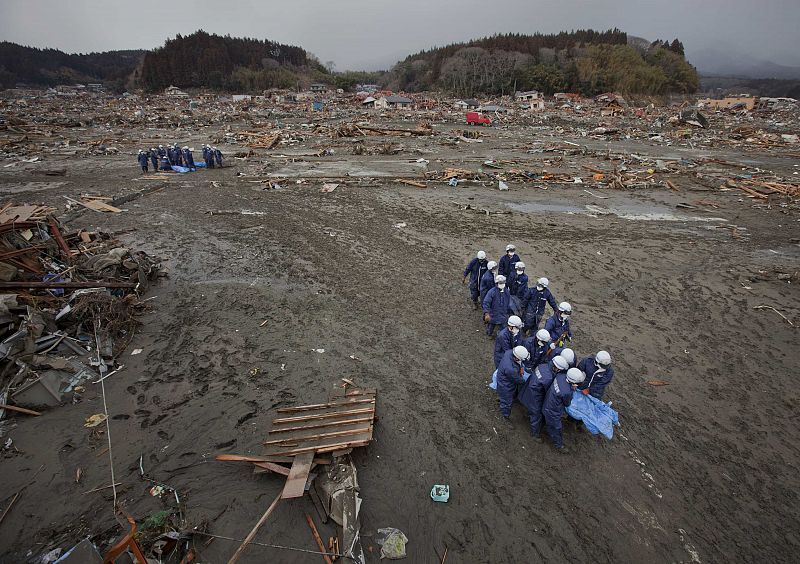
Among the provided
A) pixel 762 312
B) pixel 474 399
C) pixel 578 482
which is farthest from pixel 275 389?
pixel 762 312

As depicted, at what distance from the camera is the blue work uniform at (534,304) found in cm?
691

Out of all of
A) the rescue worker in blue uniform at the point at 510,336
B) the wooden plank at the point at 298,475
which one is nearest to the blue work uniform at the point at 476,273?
the rescue worker in blue uniform at the point at 510,336

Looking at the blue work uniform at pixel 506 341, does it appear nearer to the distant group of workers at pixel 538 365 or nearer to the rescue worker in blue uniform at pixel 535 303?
the distant group of workers at pixel 538 365

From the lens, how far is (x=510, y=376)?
504 cm

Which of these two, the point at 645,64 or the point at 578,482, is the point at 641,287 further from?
the point at 645,64

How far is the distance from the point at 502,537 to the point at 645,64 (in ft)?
344

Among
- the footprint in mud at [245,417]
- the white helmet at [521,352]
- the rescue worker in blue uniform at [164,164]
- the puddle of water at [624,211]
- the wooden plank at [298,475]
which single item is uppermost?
the rescue worker in blue uniform at [164,164]

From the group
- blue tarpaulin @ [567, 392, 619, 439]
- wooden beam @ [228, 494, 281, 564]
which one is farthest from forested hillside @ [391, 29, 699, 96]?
wooden beam @ [228, 494, 281, 564]

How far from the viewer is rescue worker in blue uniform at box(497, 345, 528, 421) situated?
500 centimetres

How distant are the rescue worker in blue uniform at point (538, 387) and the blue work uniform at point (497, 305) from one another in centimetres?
200

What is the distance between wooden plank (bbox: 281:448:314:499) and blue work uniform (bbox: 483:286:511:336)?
13.3 feet

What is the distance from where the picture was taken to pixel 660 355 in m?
6.66

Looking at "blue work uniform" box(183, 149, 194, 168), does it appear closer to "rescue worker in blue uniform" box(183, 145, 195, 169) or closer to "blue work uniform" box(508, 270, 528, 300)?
"rescue worker in blue uniform" box(183, 145, 195, 169)

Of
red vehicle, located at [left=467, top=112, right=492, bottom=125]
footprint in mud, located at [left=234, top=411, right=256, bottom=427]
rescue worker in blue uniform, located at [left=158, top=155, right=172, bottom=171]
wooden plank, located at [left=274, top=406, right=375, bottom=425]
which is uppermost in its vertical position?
red vehicle, located at [left=467, top=112, right=492, bottom=125]
